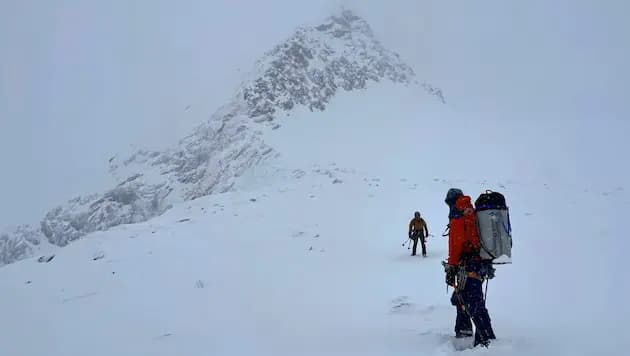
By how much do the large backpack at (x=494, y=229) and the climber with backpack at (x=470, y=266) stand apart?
12 centimetres

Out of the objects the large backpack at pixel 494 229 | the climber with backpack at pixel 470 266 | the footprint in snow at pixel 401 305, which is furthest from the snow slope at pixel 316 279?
the large backpack at pixel 494 229

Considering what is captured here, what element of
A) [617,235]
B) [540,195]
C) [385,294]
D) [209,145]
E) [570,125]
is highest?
[570,125]

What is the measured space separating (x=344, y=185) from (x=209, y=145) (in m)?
18.3

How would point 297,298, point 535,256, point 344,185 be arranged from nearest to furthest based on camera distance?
point 297,298 → point 535,256 → point 344,185

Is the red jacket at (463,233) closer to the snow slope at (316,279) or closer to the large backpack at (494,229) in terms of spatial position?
the large backpack at (494,229)

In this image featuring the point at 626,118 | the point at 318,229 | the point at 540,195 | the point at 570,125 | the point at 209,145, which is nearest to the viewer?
the point at 318,229

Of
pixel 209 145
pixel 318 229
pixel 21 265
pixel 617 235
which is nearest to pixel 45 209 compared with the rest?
pixel 209 145

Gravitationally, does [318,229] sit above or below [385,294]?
above

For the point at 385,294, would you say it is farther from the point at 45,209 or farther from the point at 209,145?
the point at 45,209

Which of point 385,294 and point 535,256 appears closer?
point 385,294

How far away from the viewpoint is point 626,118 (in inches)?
2489

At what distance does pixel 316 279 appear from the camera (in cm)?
1341

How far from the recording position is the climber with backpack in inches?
238

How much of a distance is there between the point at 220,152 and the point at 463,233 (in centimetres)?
3648
